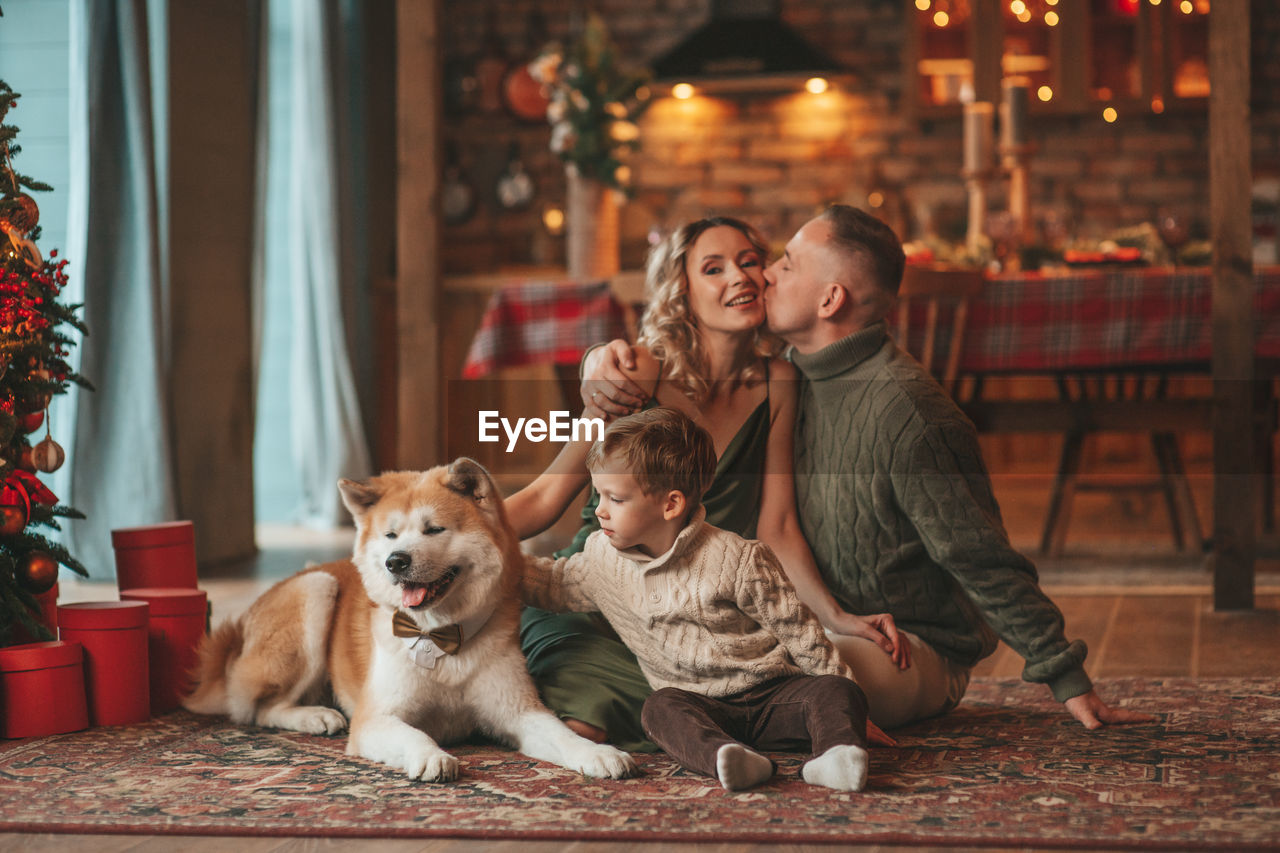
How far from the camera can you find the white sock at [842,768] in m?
1.78

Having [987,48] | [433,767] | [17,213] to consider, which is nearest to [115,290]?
[17,213]

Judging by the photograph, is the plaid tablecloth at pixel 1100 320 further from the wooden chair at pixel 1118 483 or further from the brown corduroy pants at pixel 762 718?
the brown corduroy pants at pixel 762 718

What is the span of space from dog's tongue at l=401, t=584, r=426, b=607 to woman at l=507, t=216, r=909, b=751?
322 mm

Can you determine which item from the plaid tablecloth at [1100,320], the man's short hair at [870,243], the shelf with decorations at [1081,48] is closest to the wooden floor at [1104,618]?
the plaid tablecloth at [1100,320]

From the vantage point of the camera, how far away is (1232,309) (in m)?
3.29

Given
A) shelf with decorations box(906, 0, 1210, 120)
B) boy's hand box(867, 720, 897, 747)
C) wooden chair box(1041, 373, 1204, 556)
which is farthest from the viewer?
shelf with decorations box(906, 0, 1210, 120)

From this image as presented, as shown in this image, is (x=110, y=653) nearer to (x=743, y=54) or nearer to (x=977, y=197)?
(x=977, y=197)

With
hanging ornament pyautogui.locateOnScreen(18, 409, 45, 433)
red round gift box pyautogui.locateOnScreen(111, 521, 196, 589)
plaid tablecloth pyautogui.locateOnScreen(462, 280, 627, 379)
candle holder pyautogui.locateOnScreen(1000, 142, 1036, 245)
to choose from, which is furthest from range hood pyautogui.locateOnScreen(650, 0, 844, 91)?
hanging ornament pyautogui.locateOnScreen(18, 409, 45, 433)

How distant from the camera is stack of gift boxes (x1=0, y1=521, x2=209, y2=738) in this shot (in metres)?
2.21

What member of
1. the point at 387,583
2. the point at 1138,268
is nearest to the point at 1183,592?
the point at 1138,268

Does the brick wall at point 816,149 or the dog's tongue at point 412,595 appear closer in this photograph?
the dog's tongue at point 412,595

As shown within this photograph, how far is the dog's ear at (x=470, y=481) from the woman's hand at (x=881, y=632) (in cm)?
59

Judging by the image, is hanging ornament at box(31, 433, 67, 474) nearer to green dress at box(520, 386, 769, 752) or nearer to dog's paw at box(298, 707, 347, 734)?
dog's paw at box(298, 707, 347, 734)

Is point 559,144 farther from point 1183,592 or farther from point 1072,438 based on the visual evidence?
point 1183,592
